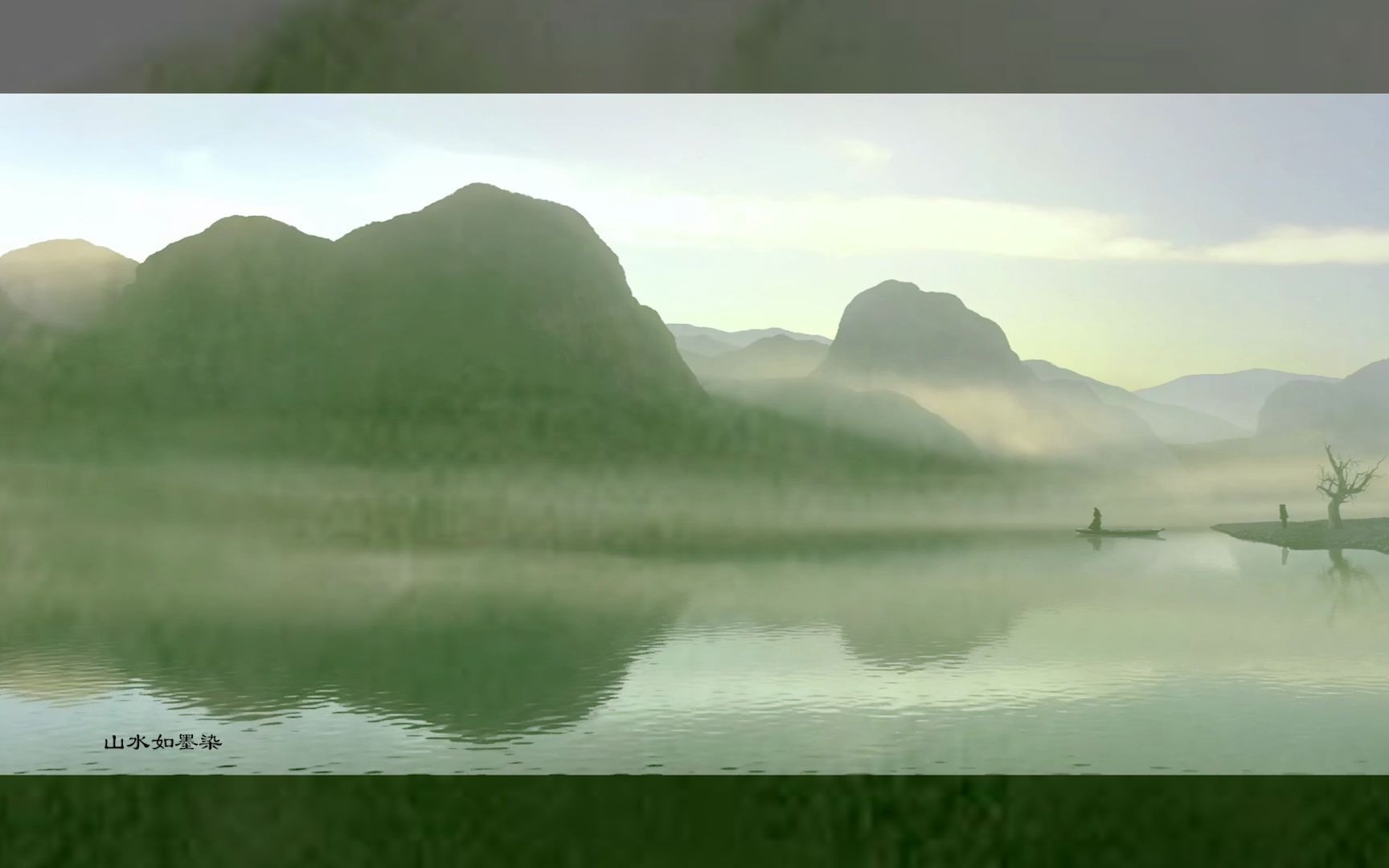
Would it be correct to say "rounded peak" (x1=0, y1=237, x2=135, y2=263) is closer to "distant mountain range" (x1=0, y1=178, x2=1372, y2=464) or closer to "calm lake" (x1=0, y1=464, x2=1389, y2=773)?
"distant mountain range" (x1=0, y1=178, x2=1372, y2=464)

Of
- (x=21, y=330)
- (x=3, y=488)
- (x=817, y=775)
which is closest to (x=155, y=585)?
(x=3, y=488)

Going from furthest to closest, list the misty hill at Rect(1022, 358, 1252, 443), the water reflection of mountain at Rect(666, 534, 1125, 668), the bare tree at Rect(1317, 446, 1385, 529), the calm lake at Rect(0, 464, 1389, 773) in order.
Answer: the misty hill at Rect(1022, 358, 1252, 443), the bare tree at Rect(1317, 446, 1385, 529), the water reflection of mountain at Rect(666, 534, 1125, 668), the calm lake at Rect(0, 464, 1389, 773)

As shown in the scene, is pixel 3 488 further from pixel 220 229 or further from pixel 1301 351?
pixel 1301 351

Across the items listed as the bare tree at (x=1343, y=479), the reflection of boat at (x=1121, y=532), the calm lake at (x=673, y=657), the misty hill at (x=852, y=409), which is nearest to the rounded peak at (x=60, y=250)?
the calm lake at (x=673, y=657)

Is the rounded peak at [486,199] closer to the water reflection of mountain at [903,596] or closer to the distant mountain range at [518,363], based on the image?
the distant mountain range at [518,363]

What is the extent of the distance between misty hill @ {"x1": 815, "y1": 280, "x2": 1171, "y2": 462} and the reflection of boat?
0.86ft

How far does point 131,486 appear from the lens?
372 cm

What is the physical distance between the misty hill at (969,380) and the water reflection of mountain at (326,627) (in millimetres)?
1102

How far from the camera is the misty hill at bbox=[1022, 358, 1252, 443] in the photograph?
3891mm

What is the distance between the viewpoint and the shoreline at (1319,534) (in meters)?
3.72

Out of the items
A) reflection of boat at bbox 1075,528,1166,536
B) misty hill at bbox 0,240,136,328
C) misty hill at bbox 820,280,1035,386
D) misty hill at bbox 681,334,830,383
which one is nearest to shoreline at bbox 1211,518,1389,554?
reflection of boat at bbox 1075,528,1166,536

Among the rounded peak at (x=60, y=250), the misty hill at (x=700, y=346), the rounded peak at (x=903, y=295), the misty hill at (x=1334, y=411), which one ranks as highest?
the rounded peak at (x=60, y=250)

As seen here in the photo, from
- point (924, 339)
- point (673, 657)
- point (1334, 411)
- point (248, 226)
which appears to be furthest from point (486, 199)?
point (1334, 411)

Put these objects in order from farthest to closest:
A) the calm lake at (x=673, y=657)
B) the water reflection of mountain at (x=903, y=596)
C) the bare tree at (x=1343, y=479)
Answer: the bare tree at (x=1343, y=479) → the water reflection of mountain at (x=903, y=596) → the calm lake at (x=673, y=657)
